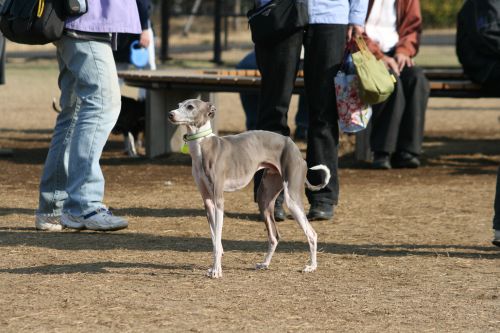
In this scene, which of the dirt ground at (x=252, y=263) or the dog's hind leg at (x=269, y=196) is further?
the dog's hind leg at (x=269, y=196)

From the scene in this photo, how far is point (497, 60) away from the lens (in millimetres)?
10320

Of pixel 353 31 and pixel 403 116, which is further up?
pixel 353 31

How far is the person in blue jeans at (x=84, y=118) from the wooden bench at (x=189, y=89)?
3.61m

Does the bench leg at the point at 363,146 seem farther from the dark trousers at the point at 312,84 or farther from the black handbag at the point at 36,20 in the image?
the black handbag at the point at 36,20

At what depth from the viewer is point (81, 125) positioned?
6.87 metres

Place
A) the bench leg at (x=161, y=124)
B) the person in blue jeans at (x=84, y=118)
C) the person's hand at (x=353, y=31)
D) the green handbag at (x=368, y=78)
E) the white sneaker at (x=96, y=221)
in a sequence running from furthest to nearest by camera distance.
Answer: the bench leg at (x=161, y=124) < the green handbag at (x=368, y=78) < the person's hand at (x=353, y=31) < the white sneaker at (x=96, y=221) < the person in blue jeans at (x=84, y=118)

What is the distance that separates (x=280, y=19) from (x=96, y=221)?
1.69 metres

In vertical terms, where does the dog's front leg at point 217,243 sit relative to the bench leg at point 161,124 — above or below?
above

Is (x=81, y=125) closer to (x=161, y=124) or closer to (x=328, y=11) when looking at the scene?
(x=328, y=11)

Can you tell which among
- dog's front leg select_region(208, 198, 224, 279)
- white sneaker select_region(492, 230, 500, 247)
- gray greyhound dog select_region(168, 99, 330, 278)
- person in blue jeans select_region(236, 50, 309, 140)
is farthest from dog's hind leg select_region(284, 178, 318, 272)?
person in blue jeans select_region(236, 50, 309, 140)

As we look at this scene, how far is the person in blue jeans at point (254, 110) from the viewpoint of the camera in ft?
40.6

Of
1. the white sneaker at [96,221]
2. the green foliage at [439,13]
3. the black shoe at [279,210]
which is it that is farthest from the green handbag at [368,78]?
the green foliage at [439,13]

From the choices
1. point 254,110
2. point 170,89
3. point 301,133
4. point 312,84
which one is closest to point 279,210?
point 312,84

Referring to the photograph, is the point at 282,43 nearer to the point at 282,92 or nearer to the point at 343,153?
the point at 282,92
